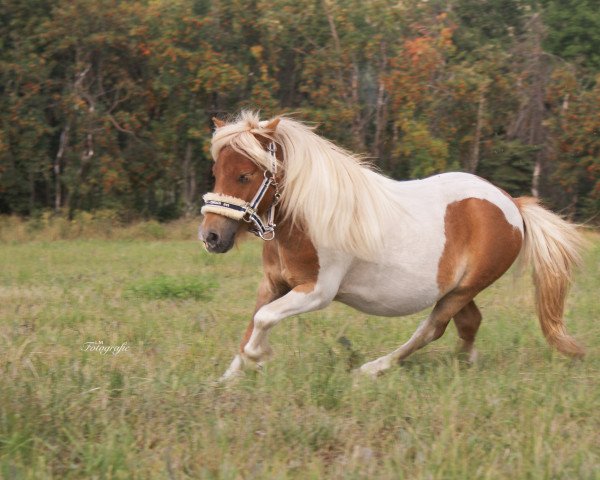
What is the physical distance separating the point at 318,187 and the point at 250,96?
41.3ft

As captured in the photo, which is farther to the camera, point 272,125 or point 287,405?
point 272,125

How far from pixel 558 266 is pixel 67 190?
1322cm

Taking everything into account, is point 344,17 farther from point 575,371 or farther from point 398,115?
point 575,371

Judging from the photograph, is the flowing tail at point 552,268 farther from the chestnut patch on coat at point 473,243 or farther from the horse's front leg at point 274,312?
the horse's front leg at point 274,312

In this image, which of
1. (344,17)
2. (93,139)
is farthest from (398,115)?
(93,139)

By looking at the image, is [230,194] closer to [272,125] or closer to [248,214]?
[248,214]

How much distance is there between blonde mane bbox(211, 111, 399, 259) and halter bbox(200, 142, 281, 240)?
6cm

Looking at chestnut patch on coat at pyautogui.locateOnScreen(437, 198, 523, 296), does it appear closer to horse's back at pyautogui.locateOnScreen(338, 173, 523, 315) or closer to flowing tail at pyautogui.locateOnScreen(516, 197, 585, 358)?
horse's back at pyautogui.locateOnScreen(338, 173, 523, 315)

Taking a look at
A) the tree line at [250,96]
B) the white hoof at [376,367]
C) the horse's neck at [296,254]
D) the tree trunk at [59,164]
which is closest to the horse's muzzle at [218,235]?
the horse's neck at [296,254]

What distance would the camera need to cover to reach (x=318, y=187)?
193 inches

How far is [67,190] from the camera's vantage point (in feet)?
57.0

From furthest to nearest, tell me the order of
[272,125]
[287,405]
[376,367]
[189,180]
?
[189,180] < [376,367] < [272,125] < [287,405]

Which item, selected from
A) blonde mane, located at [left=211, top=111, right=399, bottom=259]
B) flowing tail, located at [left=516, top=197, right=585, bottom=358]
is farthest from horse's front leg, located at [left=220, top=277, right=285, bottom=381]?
flowing tail, located at [left=516, top=197, right=585, bottom=358]

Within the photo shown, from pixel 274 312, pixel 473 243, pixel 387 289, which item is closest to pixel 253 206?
pixel 274 312
